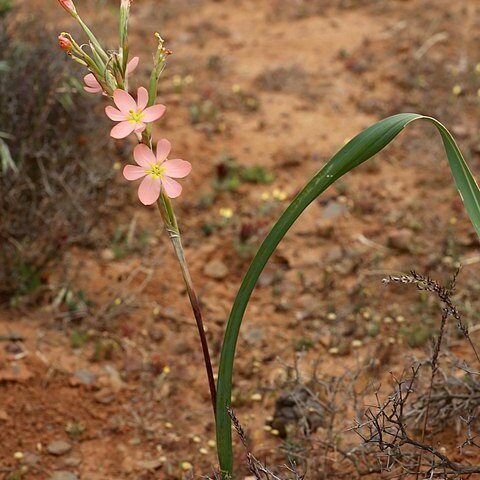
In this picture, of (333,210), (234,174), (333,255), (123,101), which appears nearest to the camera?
(123,101)

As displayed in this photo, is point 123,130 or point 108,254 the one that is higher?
point 108,254

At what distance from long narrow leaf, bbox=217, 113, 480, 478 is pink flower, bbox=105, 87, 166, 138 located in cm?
36

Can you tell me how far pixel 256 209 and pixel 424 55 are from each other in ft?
6.09

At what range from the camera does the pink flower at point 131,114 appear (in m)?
1.71

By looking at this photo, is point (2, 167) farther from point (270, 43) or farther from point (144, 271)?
point (270, 43)

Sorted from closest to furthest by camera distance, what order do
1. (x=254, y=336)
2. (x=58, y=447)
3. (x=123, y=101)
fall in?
(x=123, y=101)
(x=58, y=447)
(x=254, y=336)

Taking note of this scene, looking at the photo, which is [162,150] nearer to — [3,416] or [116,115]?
[116,115]

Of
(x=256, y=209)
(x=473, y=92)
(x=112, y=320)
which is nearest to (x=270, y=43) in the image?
(x=473, y=92)

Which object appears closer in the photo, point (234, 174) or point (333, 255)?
point (333, 255)

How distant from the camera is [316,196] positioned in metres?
1.79

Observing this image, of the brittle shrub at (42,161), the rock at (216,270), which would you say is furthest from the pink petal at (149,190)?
the rock at (216,270)

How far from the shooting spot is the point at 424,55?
5.21 metres

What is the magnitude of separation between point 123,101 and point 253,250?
2.13 meters

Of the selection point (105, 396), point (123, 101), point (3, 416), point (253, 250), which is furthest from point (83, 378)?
point (123, 101)
